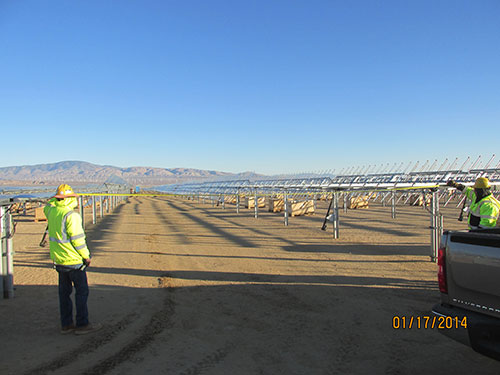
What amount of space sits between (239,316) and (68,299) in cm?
216

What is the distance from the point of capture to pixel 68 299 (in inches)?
170

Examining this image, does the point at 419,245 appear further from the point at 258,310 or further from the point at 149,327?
the point at 149,327

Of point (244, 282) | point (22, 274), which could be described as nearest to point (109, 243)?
point (22, 274)

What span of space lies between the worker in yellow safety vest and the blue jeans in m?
5.87

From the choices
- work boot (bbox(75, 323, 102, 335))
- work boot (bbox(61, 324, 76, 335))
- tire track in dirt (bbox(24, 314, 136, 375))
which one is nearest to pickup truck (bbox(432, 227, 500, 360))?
tire track in dirt (bbox(24, 314, 136, 375))

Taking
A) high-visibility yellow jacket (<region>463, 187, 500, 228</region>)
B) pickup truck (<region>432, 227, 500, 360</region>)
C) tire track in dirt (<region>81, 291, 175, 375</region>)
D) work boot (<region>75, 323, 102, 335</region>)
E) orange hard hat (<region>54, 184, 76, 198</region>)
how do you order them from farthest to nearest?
high-visibility yellow jacket (<region>463, 187, 500, 228</region>) < orange hard hat (<region>54, 184, 76, 198</region>) < work boot (<region>75, 323, 102, 335</region>) < tire track in dirt (<region>81, 291, 175, 375</region>) < pickup truck (<region>432, 227, 500, 360</region>)

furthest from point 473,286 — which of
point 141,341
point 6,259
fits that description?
point 6,259

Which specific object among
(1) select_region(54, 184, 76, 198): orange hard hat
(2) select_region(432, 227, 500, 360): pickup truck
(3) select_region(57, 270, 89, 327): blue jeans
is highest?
(1) select_region(54, 184, 76, 198): orange hard hat

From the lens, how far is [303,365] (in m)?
3.40

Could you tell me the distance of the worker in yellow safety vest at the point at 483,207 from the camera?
5492 millimetres

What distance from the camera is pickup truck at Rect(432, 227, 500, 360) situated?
281 centimetres

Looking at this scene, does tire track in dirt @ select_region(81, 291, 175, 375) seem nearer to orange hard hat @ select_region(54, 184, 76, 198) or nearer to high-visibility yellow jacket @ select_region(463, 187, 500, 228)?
orange hard hat @ select_region(54, 184, 76, 198)

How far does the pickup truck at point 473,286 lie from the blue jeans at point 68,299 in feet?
12.8
